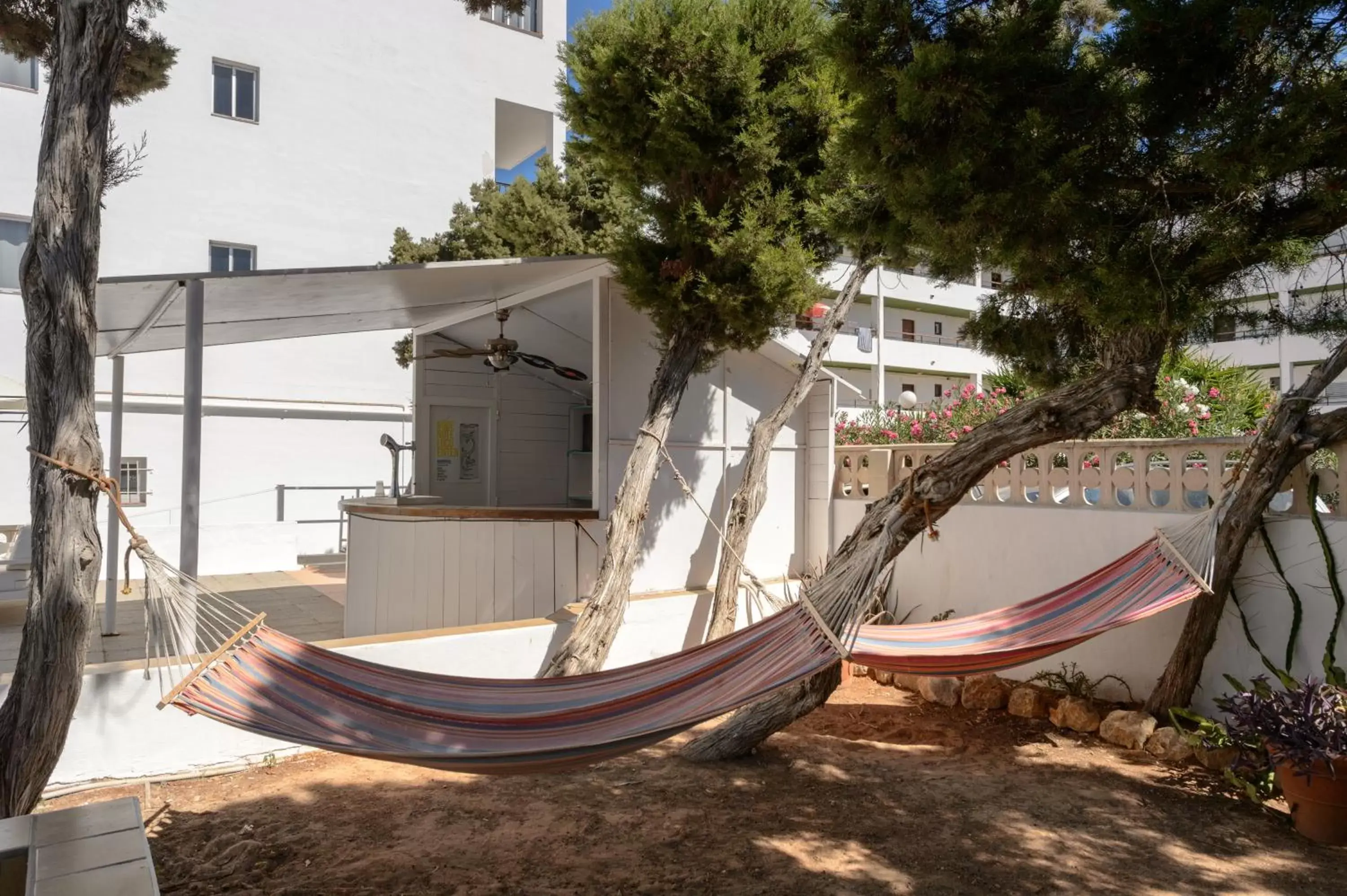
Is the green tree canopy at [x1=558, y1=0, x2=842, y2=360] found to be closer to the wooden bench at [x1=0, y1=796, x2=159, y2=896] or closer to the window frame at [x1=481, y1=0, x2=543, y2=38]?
the wooden bench at [x1=0, y1=796, x2=159, y2=896]

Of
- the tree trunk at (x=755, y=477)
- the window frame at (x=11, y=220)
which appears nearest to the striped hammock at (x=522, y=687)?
the tree trunk at (x=755, y=477)

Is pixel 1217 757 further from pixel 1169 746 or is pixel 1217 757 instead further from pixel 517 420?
pixel 517 420

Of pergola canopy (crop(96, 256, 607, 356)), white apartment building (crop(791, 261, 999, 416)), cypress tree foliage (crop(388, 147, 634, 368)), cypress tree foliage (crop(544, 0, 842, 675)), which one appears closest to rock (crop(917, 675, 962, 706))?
cypress tree foliage (crop(544, 0, 842, 675))

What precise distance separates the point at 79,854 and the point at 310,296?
342 centimetres

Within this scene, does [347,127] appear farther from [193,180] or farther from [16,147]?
[16,147]

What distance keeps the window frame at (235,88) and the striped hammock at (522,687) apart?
8.73 m

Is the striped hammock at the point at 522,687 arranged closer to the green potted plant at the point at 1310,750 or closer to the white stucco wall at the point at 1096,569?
the green potted plant at the point at 1310,750

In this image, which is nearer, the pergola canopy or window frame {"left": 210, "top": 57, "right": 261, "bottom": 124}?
the pergola canopy

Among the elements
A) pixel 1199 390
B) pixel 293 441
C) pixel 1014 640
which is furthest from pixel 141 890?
pixel 293 441

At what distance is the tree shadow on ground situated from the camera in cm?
286

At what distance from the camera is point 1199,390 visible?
18.7 feet

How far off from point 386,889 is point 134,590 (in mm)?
6391

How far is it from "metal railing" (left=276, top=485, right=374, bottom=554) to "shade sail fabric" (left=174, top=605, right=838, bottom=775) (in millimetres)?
7298

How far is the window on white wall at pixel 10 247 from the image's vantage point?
28.4ft
